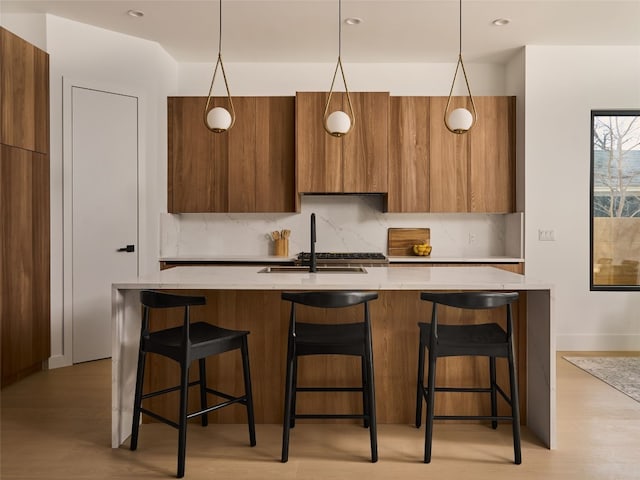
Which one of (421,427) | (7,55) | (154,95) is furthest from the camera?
(154,95)

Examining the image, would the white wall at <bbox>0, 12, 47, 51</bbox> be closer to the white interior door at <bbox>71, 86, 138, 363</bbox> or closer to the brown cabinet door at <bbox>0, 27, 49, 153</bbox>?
the brown cabinet door at <bbox>0, 27, 49, 153</bbox>

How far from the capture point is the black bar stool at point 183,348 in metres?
2.29

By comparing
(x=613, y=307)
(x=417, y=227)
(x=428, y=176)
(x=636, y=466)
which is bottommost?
(x=636, y=466)

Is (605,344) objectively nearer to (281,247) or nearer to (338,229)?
(338,229)

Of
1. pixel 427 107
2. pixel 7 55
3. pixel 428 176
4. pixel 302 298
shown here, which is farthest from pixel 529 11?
pixel 7 55

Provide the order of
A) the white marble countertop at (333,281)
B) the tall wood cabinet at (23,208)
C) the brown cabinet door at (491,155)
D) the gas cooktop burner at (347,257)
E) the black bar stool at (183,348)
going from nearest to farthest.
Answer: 1. the black bar stool at (183,348)
2. the white marble countertop at (333,281)
3. the tall wood cabinet at (23,208)
4. the gas cooktop burner at (347,257)
5. the brown cabinet door at (491,155)

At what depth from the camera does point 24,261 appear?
375cm

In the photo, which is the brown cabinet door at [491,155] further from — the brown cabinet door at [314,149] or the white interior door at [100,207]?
the white interior door at [100,207]

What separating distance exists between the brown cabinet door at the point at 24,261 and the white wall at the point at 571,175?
13.8ft

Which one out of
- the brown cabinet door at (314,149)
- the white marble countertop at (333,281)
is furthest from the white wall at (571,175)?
the white marble countertop at (333,281)

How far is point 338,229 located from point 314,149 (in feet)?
3.00

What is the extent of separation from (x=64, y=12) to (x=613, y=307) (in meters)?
5.41

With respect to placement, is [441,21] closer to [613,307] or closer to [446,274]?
[446,274]

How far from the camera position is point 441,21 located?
13.6 feet
